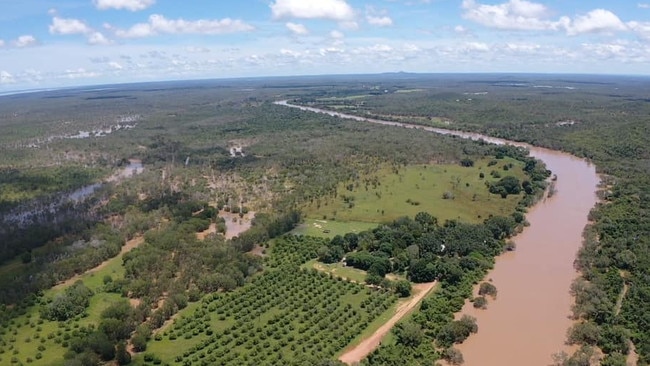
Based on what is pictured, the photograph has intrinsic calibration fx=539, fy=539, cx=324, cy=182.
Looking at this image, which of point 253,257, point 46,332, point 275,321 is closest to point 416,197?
point 253,257

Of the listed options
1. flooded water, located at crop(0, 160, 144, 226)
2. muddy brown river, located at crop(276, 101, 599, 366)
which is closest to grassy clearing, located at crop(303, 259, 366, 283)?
muddy brown river, located at crop(276, 101, 599, 366)

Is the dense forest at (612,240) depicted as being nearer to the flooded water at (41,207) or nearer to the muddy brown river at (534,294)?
the muddy brown river at (534,294)

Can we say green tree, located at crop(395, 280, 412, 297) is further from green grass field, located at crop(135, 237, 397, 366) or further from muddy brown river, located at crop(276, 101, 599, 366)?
muddy brown river, located at crop(276, 101, 599, 366)

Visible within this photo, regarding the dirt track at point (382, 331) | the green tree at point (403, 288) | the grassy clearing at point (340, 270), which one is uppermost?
the green tree at point (403, 288)

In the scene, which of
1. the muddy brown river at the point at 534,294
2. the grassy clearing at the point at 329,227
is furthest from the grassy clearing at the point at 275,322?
the grassy clearing at the point at 329,227

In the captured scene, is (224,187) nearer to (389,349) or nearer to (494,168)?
(494,168)

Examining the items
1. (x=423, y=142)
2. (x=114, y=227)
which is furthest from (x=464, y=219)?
(x=423, y=142)

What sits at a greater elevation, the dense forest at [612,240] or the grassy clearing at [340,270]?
the dense forest at [612,240]
